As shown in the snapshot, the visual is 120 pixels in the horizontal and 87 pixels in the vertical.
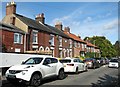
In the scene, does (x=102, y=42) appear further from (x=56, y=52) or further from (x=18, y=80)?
(x=18, y=80)

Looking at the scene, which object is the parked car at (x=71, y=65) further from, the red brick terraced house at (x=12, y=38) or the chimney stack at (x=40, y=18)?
the chimney stack at (x=40, y=18)

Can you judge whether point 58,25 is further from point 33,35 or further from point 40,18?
point 33,35

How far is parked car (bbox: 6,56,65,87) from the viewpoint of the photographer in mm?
10773

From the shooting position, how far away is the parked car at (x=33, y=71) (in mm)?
10773

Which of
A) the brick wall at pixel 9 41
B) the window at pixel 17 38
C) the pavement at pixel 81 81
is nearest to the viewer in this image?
the pavement at pixel 81 81

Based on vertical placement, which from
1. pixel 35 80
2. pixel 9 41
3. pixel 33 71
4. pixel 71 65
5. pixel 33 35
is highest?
pixel 33 35

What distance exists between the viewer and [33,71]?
36.2 ft

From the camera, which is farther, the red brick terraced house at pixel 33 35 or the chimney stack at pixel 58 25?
the chimney stack at pixel 58 25

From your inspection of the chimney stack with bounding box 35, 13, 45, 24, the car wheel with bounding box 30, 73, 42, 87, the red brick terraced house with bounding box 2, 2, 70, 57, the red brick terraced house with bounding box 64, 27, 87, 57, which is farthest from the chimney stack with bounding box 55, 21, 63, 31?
the car wheel with bounding box 30, 73, 42, 87

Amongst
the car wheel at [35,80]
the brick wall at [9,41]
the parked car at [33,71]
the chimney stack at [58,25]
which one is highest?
the chimney stack at [58,25]

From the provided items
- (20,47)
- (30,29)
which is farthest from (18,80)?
(30,29)

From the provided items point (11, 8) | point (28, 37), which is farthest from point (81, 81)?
point (11, 8)

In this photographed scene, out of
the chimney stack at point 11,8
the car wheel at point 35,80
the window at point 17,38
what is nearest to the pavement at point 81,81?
the car wheel at point 35,80

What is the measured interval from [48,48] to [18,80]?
22764 mm
